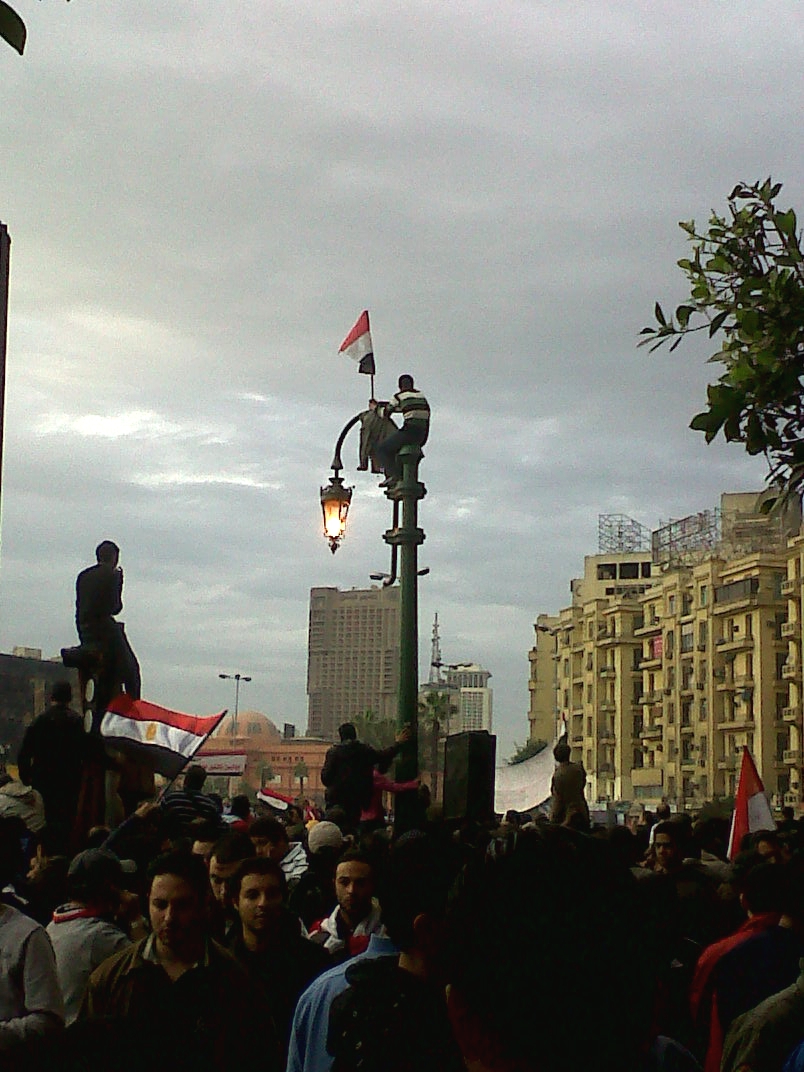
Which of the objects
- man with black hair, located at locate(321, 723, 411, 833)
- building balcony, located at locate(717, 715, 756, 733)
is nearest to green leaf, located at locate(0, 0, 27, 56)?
man with black hair, located at locate(321, 723, 411, 833)

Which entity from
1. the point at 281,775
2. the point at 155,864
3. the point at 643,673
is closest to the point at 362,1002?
the point at 155,864

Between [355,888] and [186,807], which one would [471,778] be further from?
[355,888]

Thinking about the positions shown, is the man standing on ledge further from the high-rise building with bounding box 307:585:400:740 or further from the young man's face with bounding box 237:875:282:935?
the high-rise building with bounding box 307:585:400:740

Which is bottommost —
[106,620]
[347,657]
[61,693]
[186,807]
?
[186,807]

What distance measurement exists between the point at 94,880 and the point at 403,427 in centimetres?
1049

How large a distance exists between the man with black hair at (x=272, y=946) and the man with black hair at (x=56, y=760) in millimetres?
5120

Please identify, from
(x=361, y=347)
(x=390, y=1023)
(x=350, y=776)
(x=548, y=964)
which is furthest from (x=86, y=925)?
(x=361, y=347)

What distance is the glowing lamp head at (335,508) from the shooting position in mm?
16047

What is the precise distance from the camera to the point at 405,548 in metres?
15.7

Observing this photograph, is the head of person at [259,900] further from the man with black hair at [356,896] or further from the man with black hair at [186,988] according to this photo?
the man with black hair at [356,896]

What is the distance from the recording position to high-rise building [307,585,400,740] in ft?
81.5

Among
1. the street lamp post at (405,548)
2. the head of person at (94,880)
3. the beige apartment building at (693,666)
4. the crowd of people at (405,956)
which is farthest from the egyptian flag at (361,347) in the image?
the beige apartment building at (693,666)

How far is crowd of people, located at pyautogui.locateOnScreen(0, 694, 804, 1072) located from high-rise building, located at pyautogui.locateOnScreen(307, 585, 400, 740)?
50.5 ft

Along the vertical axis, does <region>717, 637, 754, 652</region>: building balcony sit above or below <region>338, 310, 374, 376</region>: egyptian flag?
above
